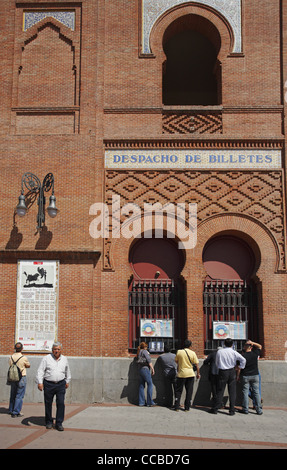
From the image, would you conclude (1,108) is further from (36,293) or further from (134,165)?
(36,293)

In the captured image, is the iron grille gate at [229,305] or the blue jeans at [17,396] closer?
the blue jeans at [17,396]

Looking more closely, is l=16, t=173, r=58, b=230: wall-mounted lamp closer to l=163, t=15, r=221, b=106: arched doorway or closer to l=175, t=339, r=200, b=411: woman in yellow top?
l=175, t=339, r=200, b=411: woman in yellow top

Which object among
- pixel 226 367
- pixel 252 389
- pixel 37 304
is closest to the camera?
pixel 226 367

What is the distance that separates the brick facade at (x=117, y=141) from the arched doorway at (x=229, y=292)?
37 centimetres

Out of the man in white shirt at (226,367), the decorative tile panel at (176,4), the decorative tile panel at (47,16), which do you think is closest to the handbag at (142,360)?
the man in white shirt at (226,367)

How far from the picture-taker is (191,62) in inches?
653

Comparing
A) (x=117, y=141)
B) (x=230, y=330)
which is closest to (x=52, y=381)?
(x=230, y=330)

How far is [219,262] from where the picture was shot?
12414mm

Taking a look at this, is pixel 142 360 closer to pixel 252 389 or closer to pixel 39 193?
pixel 252 389

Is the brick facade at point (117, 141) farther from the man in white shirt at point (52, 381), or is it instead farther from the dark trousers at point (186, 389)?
the man in white shirt at point (52, 381)

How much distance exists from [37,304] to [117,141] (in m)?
4.65

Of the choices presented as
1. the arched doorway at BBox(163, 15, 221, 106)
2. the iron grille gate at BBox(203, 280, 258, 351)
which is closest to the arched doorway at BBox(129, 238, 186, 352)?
the iron grille gate at BBox(203, 280, 258, 351)

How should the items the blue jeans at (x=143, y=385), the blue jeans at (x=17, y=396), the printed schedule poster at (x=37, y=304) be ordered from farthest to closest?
the printed schedule poster at (x=37, y=304)
the blue jeans at (x=143, y=385)
the blue jeans at (x=17, y=396)

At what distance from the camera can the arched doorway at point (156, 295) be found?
11.9 metres
